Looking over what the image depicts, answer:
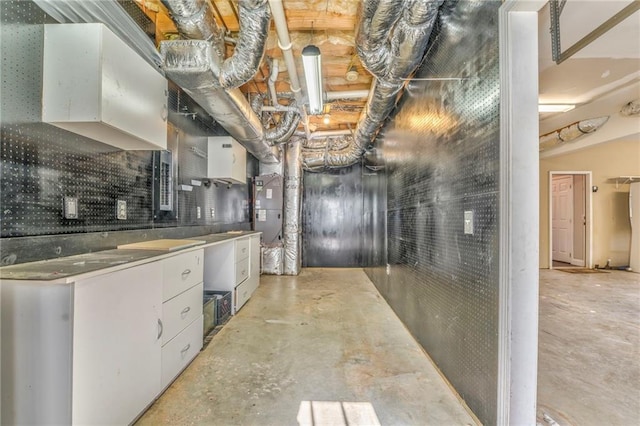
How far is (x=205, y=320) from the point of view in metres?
2.54

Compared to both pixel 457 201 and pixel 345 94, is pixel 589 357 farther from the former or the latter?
pixel 345 94

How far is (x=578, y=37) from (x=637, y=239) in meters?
5.50

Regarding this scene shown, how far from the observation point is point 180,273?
1901 millimetres

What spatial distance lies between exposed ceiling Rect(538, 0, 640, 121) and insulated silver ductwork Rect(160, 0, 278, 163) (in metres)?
2.01

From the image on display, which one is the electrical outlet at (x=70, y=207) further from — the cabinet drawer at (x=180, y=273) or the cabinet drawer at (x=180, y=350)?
the cabinet drawer at (x=180, y=350)

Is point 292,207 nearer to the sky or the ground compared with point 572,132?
nearer to the ground

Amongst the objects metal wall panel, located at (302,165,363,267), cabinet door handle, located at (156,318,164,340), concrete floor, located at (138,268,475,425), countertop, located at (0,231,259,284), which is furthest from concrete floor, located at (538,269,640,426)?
metal wall panel, located at (302,165,363,267)

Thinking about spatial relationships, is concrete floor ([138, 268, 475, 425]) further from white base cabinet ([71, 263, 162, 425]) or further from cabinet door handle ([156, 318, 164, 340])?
cabinet door handle ([156, 318, 164, 340])

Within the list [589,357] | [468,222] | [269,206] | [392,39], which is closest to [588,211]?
[589,357]

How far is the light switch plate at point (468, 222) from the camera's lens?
62.7 inches

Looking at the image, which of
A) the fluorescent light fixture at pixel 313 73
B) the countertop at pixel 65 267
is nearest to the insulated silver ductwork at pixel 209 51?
the fluorescent light fixture at pixel 313 73

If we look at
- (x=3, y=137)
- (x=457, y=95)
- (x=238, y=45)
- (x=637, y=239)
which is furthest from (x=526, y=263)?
(x=637, y=239)

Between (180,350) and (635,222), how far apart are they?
7.95 m

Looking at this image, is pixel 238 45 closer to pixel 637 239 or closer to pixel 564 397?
pixel 564 397
